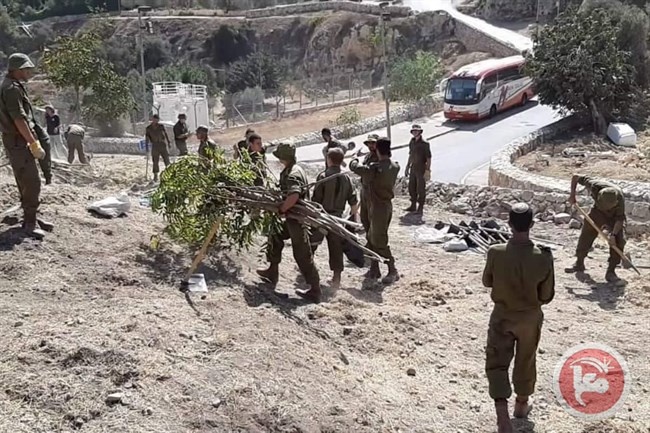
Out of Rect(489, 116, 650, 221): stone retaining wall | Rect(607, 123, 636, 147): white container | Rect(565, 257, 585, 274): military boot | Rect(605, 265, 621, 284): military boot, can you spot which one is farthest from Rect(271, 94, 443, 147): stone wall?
Rect(605, 265, 621, 284): military boot

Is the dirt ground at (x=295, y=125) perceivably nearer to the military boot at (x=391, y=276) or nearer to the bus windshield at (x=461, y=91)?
the bus windshield at (x=461, y=91)

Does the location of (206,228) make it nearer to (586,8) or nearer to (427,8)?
(586,8)

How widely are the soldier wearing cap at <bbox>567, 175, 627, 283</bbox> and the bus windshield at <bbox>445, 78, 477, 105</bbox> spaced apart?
720 inches

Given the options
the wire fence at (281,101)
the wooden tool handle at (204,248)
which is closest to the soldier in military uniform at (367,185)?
the wooden tool handle at (204,248)

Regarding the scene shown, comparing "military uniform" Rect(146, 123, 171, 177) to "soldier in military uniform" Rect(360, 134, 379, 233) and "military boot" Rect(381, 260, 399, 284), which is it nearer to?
"soldier in military uniform" Rect(360, 134, 379, 233)

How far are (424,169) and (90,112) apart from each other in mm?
17909

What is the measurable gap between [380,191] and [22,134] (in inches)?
142

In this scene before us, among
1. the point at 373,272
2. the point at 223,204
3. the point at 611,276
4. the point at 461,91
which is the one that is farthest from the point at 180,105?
the point at 223,204

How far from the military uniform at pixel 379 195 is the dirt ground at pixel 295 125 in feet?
63.2

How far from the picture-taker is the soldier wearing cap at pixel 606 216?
801 centimetres

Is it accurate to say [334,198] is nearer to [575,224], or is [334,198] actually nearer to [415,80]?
[575,224]

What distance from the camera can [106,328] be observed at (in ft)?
16.6

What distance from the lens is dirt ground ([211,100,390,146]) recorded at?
28297 millimetres

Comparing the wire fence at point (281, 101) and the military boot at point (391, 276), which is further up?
the military boot at point (391, 276)
